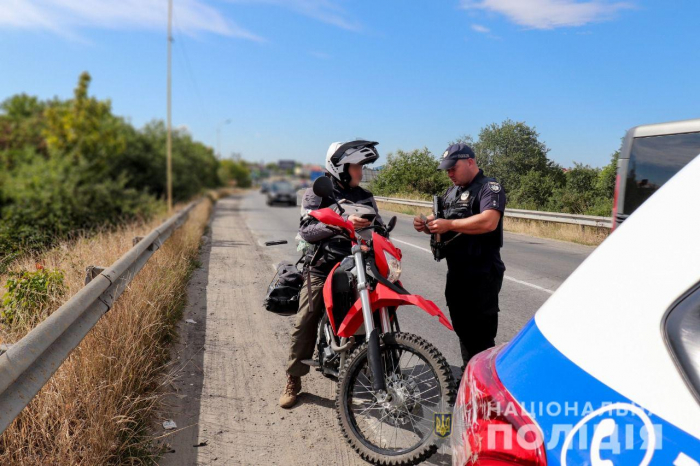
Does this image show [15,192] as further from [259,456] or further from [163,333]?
[259,456]

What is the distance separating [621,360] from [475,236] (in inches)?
94.3

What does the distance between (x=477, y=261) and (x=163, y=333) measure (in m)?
2.90

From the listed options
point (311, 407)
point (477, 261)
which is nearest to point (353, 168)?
point (477, 261)

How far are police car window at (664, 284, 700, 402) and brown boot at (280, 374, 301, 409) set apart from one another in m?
3.02

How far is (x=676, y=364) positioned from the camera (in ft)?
3.73

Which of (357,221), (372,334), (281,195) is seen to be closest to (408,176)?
(357,221)

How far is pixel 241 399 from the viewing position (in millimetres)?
3947

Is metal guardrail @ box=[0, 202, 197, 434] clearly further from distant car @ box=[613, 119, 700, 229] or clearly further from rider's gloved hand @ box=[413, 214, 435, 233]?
distant car @ box=[613, 119, 700, 229]

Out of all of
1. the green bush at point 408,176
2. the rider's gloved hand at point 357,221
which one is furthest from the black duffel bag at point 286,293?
the rider's gloved hand at point 357,221

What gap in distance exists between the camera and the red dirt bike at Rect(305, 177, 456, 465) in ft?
9.53

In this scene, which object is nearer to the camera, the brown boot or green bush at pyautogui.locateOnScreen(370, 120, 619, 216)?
green bush at pyautogui.locateOnScreen(370, 120, 619, 216)

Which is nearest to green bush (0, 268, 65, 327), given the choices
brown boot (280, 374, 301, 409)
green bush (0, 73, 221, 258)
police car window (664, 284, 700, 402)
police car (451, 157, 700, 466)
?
brown boot (280, 374, 301, 409)

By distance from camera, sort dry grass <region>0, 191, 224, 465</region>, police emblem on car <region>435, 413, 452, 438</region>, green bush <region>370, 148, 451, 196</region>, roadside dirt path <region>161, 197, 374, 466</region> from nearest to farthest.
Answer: dry grass <region>0, 191, 224, 465</region> → police emblem on car <region>435, 413, 452, 438</region> → roadside dirt path <region>161, 197, 374, 466</region> → green bush <region>370, 148, 451, 196</region>

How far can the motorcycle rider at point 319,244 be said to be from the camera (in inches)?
142
